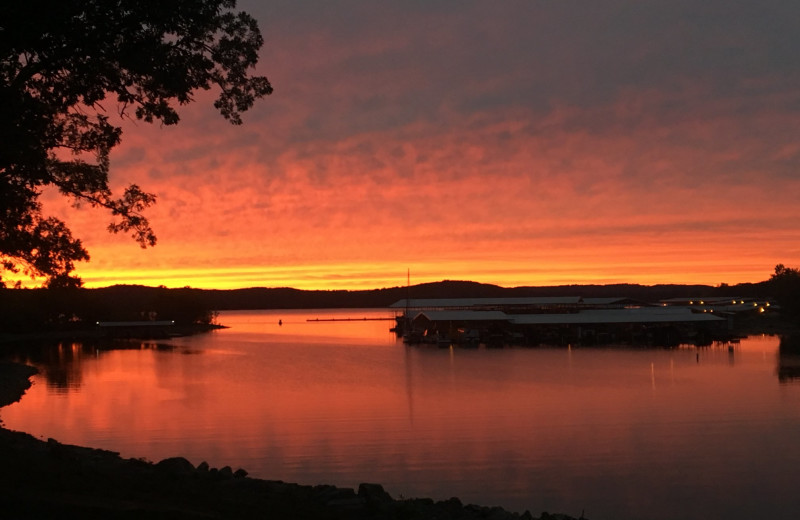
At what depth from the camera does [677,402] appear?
33531mm

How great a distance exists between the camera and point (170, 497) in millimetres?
10977

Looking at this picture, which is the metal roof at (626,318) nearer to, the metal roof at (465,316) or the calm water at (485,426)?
the metal roof at (465,316)

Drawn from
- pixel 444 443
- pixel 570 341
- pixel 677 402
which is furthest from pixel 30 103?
pixel 570 341

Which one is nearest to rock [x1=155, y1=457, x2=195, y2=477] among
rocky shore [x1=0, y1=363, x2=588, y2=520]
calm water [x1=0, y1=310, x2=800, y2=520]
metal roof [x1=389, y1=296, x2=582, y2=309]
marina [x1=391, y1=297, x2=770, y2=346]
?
rocky shore [x1=0, y1=363, x2=588, y2=520]

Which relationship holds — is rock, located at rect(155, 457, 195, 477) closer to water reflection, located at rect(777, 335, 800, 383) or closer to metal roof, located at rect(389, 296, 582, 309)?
water reflection, located at rect(777, 335, 800, 383)

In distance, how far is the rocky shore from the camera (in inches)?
364

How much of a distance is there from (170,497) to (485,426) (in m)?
17.6

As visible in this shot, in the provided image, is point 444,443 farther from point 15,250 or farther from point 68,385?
point 68,385

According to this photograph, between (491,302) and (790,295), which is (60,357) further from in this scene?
(790,295)

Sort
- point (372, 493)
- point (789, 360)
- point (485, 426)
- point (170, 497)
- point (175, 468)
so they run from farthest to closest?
point (789, 360) → point (485, 426) → point (175, 468) → point (372, 493) → point (170, 497)

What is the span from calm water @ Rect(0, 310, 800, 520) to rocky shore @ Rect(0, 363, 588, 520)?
4.02m

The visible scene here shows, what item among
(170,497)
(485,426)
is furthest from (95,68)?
(485,426)

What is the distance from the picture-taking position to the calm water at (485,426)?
18062 millimetres

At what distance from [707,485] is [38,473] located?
49.3 feet
